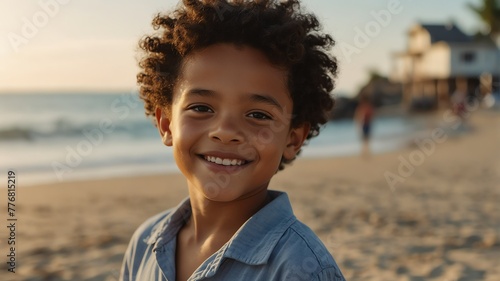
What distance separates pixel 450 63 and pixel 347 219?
4014 cm

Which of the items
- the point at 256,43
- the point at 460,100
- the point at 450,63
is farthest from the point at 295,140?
the point at 450,63

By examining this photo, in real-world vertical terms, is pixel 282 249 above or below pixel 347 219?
above

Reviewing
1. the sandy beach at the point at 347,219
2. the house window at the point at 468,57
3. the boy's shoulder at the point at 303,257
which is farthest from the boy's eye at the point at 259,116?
the house window at the point at 468,57

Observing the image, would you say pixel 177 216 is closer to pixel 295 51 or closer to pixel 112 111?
pixel 295 51

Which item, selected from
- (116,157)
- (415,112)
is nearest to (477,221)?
(116,157)

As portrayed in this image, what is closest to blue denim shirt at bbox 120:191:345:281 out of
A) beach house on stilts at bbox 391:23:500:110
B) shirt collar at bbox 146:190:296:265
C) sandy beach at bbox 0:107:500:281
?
shirt collar at bbox 146:190:296:265

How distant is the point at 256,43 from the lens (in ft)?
6.74

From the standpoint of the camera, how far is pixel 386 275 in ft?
13.9

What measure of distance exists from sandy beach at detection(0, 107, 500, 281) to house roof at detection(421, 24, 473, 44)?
33057 millimetres

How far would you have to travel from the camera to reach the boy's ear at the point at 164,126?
2.33 metres

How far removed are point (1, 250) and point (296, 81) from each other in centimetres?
381

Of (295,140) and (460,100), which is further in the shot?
(460,100)

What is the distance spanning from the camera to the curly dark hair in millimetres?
2074

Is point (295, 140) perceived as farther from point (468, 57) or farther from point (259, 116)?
point (468, 57)
